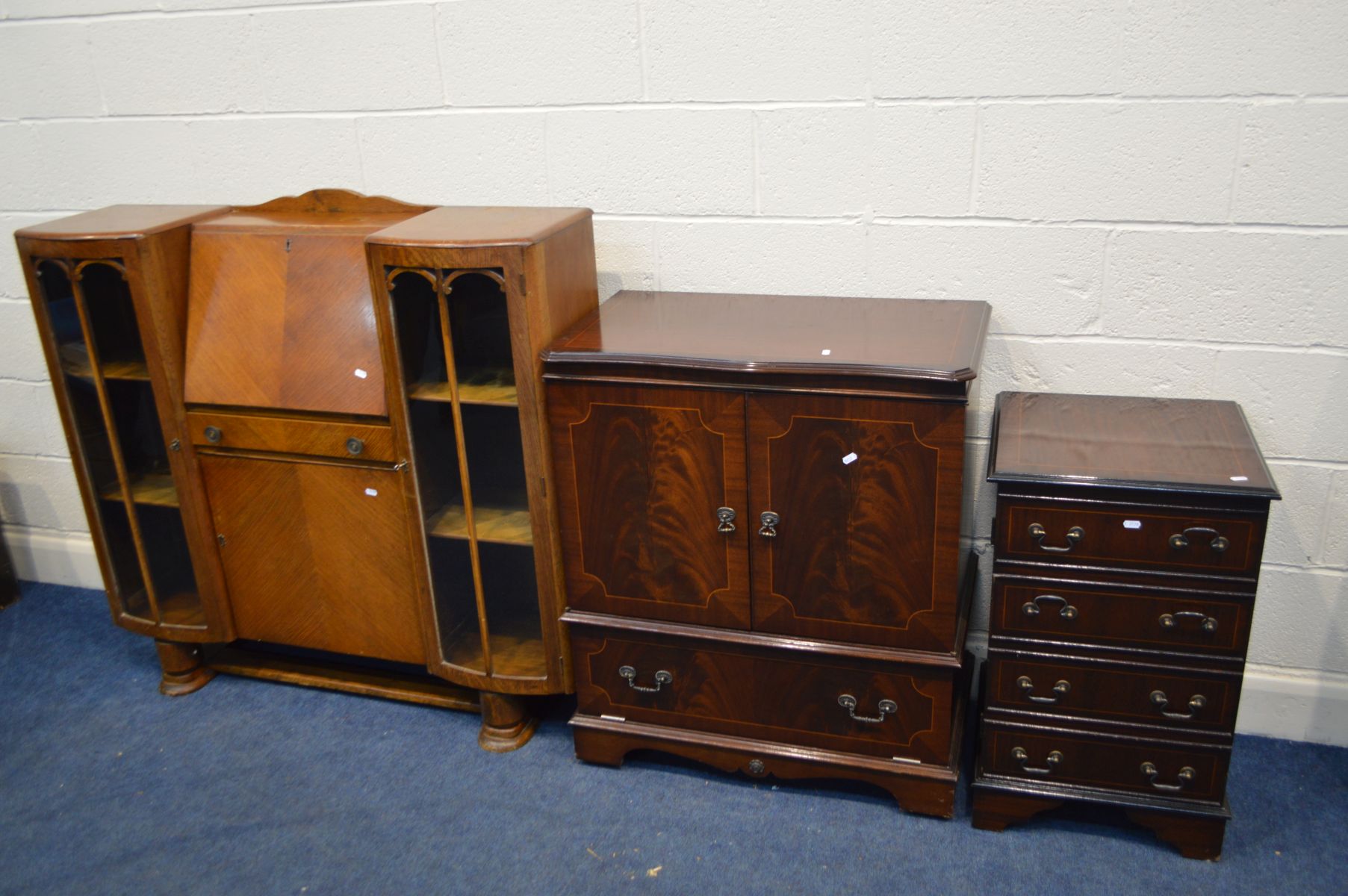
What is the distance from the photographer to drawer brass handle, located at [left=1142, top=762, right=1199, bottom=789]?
2.10m

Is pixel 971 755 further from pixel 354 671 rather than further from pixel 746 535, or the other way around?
pixel 354 671

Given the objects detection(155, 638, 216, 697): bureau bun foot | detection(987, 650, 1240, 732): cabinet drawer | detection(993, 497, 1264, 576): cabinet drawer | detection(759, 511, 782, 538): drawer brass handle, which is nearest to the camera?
detection(993, 497, 1264, 576): cabinet drawer

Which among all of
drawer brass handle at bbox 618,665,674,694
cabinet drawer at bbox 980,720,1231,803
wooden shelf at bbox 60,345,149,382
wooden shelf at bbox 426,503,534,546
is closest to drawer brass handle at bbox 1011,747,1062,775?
cabinet drawer at bbox 980,720,1231,803

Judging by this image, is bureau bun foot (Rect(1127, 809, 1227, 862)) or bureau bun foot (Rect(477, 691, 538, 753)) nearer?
bureau bun foot (Rect(1127, 809, 1227, 862))

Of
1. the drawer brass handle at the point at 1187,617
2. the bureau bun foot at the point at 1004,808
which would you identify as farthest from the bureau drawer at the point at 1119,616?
the bureau bun foot at the point at 1004,808

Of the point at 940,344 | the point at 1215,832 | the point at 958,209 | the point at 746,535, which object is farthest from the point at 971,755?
the point at 958,209

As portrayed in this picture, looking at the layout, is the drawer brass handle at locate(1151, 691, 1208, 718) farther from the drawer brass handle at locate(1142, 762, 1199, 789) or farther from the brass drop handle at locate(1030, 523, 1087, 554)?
the brass drop handle at locate(1030, 523, 1087, 554)

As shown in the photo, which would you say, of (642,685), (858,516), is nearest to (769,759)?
(642,685)

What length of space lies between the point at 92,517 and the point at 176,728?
1.81 feet

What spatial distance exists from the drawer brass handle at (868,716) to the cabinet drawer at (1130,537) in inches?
15.9

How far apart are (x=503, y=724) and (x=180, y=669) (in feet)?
2.96

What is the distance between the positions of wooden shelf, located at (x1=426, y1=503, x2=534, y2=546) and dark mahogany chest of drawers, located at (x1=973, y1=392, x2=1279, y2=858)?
952 mm

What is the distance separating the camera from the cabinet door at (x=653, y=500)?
2.13 m

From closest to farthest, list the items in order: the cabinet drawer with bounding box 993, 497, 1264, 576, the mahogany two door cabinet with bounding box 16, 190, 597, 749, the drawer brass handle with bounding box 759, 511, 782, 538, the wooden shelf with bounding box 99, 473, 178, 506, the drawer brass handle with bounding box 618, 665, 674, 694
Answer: the cabinet drawer with bounding box 993, 497, 1264, 576, the drawer brass handle with bounding box 759, 511, 782, 538, the mahogany two door cabinet with bounding box 16, 190, 597, 749, the drawer brass handle with bounding box 618, 665, 674, 694, the wooden shelf with bounding box 99, 473, 178, 506
